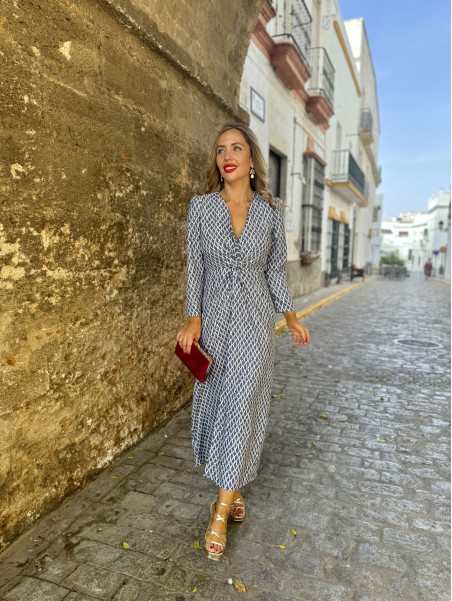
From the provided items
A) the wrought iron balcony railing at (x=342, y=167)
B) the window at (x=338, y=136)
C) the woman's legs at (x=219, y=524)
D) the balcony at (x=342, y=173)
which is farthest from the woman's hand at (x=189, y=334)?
the window at (x=338, y=136)

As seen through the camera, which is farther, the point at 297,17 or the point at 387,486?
the point at 297,17

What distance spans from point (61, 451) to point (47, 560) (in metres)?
0.51

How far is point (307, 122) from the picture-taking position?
38.2ft

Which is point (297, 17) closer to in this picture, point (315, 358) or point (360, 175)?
point (315, 358)

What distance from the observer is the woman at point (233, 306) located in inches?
81.8

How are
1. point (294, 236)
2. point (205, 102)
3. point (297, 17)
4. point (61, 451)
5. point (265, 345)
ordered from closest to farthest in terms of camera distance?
point (265, 345)
point (61, 451)
point (205, 102)
point (297, 17)
point (294, 236)

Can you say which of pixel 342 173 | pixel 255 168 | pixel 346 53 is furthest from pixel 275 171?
pixel 346 53

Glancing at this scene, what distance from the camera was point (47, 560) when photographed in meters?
1.93

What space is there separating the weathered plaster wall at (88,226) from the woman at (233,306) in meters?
0.62

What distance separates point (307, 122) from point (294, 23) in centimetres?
262

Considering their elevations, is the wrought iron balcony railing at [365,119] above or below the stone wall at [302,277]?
above

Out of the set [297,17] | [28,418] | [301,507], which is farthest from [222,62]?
[297,17]

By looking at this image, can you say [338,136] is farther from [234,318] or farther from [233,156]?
[234,318]

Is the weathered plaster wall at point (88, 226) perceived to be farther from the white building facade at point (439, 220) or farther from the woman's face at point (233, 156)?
the white building facade at point (439, 220)
